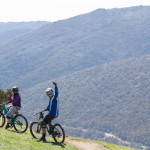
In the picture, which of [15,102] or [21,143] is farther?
[15,102]

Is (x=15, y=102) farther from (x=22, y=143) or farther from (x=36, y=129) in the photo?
(x=22, y=143)

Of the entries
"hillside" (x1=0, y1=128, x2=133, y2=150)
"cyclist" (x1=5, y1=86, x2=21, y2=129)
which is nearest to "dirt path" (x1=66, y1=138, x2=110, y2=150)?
"hillside" (x1=0, y1=128, x2=133, y2=150)

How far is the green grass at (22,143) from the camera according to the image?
13828 millimetres

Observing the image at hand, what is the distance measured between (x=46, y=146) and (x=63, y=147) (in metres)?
0.99

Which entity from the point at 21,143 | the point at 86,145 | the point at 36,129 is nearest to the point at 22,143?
the point at 21,143

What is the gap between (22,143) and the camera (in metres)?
14.8

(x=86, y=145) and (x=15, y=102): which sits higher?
(x=15, y=102)

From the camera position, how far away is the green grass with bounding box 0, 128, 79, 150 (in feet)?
45.4

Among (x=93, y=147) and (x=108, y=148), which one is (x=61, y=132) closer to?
(x=93, y=147)

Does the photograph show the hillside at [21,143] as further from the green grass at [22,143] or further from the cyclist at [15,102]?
the cyclist at [15,102]

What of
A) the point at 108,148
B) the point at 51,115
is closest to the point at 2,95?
the point at 108,148

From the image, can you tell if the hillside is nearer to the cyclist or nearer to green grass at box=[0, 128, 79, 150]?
green grass at box=[0, 128, 79, 150]

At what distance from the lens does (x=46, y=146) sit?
579 inches

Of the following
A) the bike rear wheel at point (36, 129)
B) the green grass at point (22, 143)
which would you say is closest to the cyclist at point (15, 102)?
the green grass at point (22, 143)
